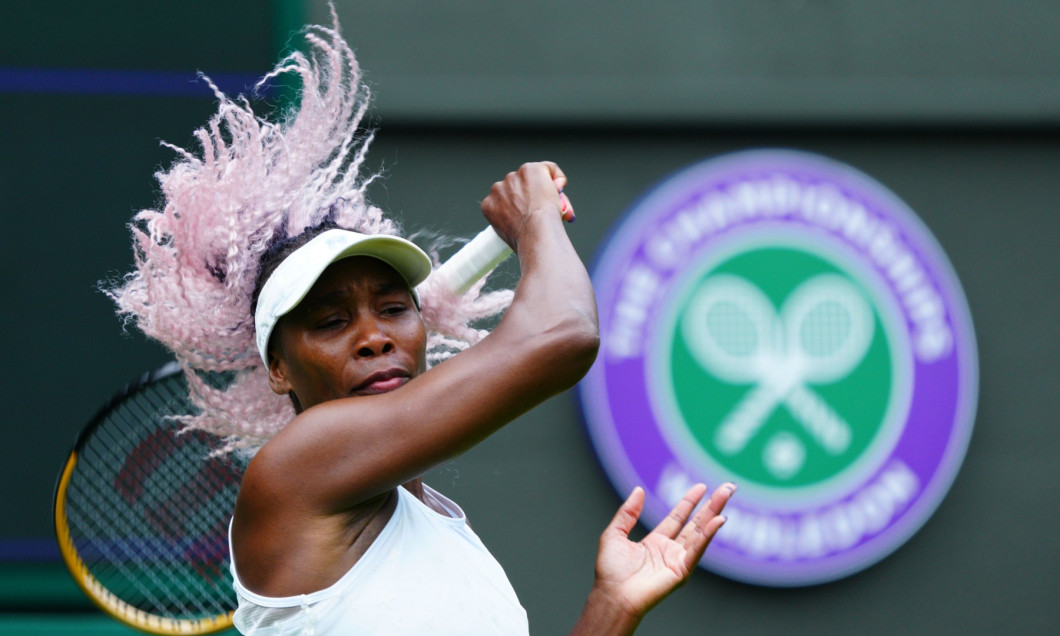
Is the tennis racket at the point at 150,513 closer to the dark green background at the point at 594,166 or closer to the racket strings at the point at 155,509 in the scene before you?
the racket strings at the point at 155,509

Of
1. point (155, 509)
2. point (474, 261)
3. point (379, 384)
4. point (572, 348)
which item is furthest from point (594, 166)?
point (572, 348)

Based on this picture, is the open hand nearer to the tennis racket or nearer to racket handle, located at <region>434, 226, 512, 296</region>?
racket handle, located at <region>434, 226, 512, 296</region>

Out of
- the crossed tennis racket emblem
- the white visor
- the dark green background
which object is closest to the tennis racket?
the dark green background

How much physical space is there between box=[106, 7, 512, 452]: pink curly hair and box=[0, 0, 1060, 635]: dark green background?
186cm

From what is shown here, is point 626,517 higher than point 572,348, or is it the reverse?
point 572,348

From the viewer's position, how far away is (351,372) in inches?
66.3

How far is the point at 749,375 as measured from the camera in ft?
13.4

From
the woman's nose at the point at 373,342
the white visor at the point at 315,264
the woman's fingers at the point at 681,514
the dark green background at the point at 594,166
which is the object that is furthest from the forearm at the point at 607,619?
the dark green background at the point at 594,166

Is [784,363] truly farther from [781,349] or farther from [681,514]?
[681,514]

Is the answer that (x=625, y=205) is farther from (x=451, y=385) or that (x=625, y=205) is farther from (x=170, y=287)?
(x=451, y=385)

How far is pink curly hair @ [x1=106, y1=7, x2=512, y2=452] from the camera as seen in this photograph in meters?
1.89

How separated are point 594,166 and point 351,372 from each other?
8.69ft

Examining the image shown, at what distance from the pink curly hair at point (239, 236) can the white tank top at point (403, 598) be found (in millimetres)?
480

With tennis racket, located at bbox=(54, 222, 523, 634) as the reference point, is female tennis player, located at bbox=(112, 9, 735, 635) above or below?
above
